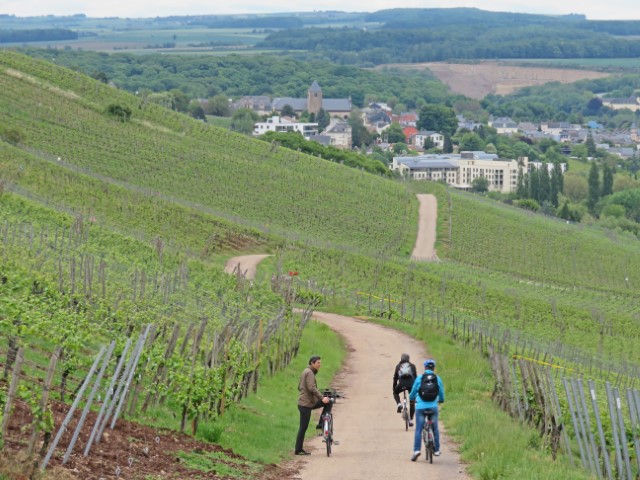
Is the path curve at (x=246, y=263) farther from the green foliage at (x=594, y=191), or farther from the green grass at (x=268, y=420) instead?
the green foliage at (x=594, y=191)

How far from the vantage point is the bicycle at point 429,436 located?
22.4 meters

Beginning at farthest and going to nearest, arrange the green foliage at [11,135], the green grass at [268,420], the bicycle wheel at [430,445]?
the green foliage at [11,135] → the green grass at [268,420] → the bicycle wheel at [430,445]

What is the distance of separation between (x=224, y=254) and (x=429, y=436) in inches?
1876

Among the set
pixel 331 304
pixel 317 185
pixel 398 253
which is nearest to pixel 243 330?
pixel 331 304

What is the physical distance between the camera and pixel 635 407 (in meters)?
22.6

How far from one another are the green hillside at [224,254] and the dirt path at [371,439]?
1.23 metres

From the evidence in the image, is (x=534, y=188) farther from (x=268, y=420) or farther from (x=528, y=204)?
(x=268, y=420)

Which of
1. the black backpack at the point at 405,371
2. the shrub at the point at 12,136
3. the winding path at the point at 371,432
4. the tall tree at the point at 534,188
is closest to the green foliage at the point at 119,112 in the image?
the shrub at the point at 12,136

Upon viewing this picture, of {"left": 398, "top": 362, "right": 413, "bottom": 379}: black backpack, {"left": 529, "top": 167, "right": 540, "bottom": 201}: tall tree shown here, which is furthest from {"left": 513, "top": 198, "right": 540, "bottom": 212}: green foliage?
{"left": 398, "top": 362, "right": 413, "bottom": 379}: black backpack

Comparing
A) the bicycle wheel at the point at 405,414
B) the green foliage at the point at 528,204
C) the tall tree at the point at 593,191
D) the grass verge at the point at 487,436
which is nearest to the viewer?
the grass verge at the point at 487,436

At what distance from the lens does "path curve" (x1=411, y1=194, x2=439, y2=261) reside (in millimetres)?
84500

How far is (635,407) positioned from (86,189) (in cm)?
5679

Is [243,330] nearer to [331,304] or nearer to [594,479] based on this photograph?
[594,479]

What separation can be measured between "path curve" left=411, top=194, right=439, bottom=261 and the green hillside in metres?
0.79
